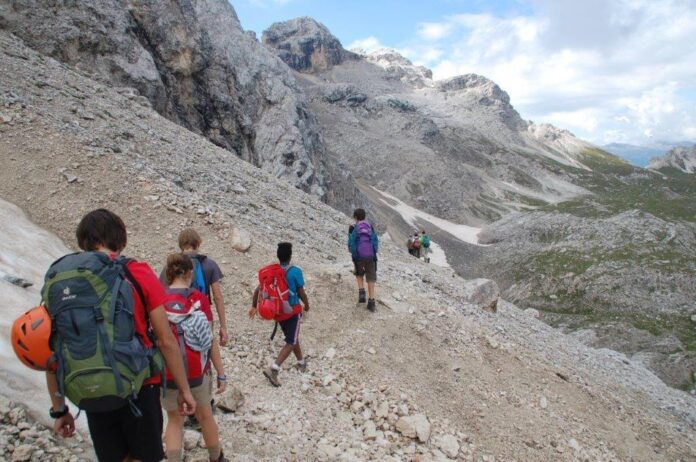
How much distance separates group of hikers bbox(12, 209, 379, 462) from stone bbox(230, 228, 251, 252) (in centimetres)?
768

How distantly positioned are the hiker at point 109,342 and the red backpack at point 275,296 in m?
3.68

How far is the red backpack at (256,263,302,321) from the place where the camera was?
806cm

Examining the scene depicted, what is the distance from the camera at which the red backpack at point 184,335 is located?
486cm

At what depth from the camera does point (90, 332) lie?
3.63 meters

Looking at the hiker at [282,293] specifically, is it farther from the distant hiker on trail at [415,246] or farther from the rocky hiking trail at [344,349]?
the distant hiker on trail at [415,246]

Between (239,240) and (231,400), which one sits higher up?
(239,240)

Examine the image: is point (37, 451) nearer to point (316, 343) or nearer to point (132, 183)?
point (316, 343)

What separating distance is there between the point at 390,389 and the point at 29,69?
68.6 feet

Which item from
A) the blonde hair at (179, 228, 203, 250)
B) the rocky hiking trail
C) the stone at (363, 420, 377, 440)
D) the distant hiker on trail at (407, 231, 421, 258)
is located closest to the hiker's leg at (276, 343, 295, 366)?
the rocky hiking trail

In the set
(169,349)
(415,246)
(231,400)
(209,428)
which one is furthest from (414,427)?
(415,246)

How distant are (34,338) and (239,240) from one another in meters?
9.30

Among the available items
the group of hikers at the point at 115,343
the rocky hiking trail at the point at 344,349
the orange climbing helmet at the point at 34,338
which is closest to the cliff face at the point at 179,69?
the rocky hiking trail at the point at 344,349

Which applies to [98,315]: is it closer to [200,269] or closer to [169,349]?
[169,349]

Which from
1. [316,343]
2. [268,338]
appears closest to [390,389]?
[316,343]
